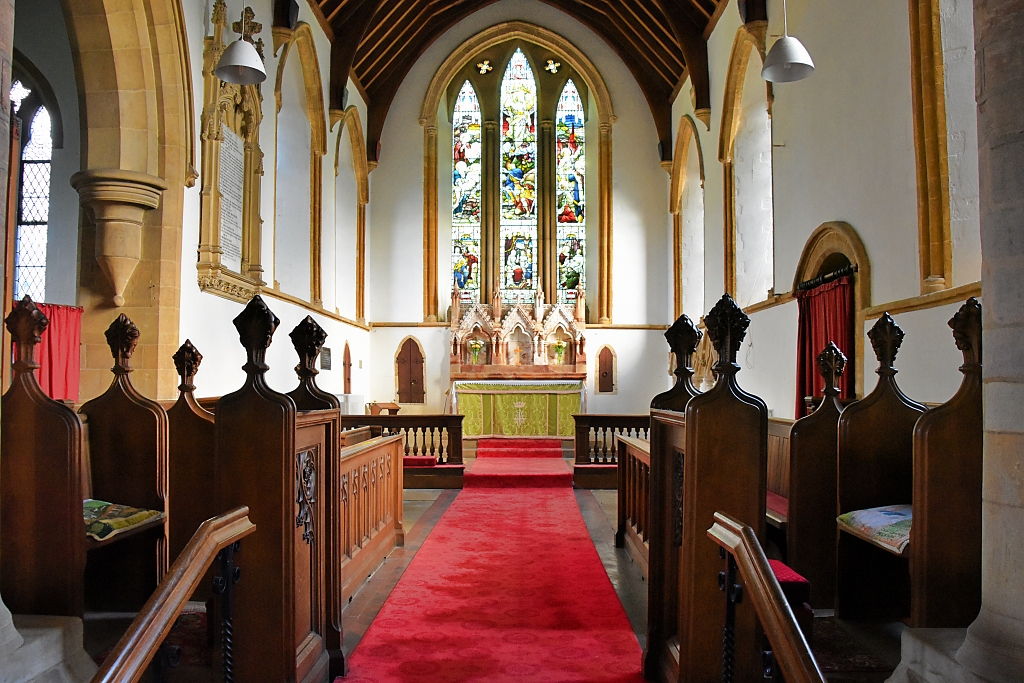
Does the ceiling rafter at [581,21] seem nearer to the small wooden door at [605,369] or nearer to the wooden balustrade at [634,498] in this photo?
the small wooden door at [605,369]

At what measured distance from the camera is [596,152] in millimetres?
12750

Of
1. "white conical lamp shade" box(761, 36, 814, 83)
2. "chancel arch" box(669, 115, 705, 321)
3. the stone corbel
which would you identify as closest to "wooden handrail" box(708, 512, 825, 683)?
"white conical lamp shade" box(761, 36, 814, 83)

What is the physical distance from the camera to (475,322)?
39.8 feet

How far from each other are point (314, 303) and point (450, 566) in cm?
601

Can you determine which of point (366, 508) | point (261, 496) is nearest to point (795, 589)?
point (261, 496)

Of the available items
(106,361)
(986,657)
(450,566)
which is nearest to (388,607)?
(450,566)

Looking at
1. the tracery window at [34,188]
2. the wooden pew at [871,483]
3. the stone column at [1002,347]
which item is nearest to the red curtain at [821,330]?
the wooden pew at [871,483]

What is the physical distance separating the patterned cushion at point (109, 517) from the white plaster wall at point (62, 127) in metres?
4.81

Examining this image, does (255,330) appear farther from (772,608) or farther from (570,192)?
(570,192)

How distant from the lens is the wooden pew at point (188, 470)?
10.5 feet

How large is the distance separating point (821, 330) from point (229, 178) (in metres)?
5.15

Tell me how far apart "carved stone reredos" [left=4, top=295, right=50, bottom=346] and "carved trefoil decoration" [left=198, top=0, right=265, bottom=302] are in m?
4.04

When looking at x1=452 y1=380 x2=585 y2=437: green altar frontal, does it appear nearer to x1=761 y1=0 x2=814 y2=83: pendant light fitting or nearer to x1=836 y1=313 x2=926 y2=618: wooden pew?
x1=761 y1=0 x2=814 y2=83: pendant light fitting

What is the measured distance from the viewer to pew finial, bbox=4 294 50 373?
2271 millimetres
